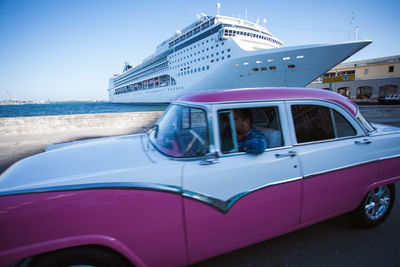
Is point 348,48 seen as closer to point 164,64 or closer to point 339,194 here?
point 339,194

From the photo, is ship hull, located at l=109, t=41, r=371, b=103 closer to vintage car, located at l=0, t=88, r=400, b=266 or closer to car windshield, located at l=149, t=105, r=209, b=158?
car windshield, located at l=149, t=105, r=209, b=158

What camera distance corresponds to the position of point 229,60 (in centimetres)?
2019

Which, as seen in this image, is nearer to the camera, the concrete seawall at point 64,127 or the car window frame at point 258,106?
the car window frame at point 258,106

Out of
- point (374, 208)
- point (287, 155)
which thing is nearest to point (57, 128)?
point (287, 155)

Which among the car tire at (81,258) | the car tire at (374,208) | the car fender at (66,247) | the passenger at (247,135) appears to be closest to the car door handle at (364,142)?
the car tire at (374,208)

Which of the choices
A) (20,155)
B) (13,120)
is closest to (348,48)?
(20,155)

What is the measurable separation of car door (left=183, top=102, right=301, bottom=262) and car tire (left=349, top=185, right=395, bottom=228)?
112 centimetres

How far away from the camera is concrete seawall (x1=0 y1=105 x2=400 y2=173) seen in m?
6.92

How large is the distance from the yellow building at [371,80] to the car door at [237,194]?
36.6 meters

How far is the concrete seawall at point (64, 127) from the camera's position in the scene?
→ 6.92m

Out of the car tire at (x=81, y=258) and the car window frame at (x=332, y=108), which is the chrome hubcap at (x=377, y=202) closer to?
the car window frame at (x=332, y=108)

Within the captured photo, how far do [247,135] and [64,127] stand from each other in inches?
395

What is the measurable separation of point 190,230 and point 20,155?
677 cm

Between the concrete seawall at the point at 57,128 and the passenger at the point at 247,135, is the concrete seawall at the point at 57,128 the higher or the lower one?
the lower one
